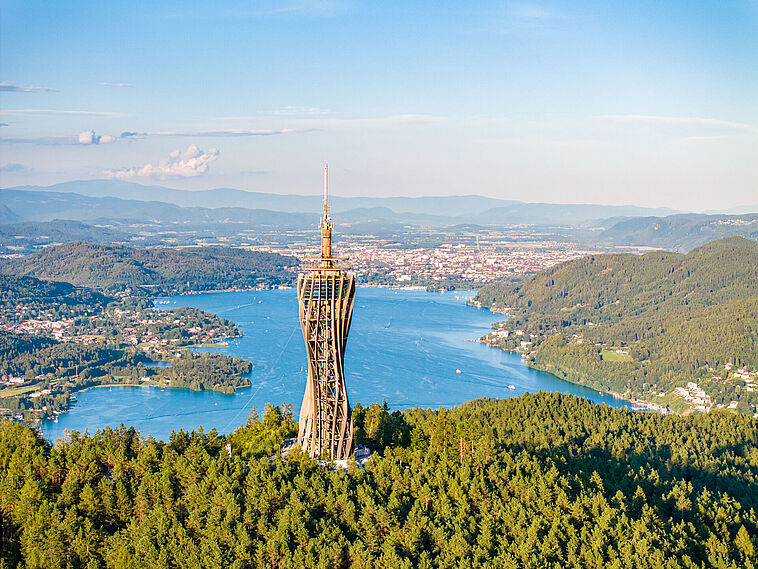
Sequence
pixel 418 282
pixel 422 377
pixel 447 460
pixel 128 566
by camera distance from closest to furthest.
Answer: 1. pixel 128 566
2. pixel 447 460
3. pixel 422 377
4. pixel 418 282

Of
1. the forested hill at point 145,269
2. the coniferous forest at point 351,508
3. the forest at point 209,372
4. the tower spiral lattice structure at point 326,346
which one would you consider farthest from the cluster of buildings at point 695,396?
the forested hill at point 145,269

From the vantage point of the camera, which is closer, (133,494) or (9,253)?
(133,494)

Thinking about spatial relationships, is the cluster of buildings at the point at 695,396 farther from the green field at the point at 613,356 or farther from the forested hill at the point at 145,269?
the forested hill at the point at 145,269

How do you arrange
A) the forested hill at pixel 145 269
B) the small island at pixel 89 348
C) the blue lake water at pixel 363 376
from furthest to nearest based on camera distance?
the forested hill at pixel 145 269, the small island at pixel 89 348, the blue lake water at pixel 363 376

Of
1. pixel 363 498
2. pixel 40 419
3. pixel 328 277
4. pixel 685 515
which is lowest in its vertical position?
pixel 40 419

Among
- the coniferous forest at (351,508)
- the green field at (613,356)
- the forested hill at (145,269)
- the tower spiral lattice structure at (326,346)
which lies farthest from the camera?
the forested hill at (145,269)

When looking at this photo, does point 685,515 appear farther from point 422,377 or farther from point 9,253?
point 9,253

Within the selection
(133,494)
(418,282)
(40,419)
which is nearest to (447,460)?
(133,494)

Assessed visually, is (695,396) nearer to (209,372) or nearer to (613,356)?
(613,356)
